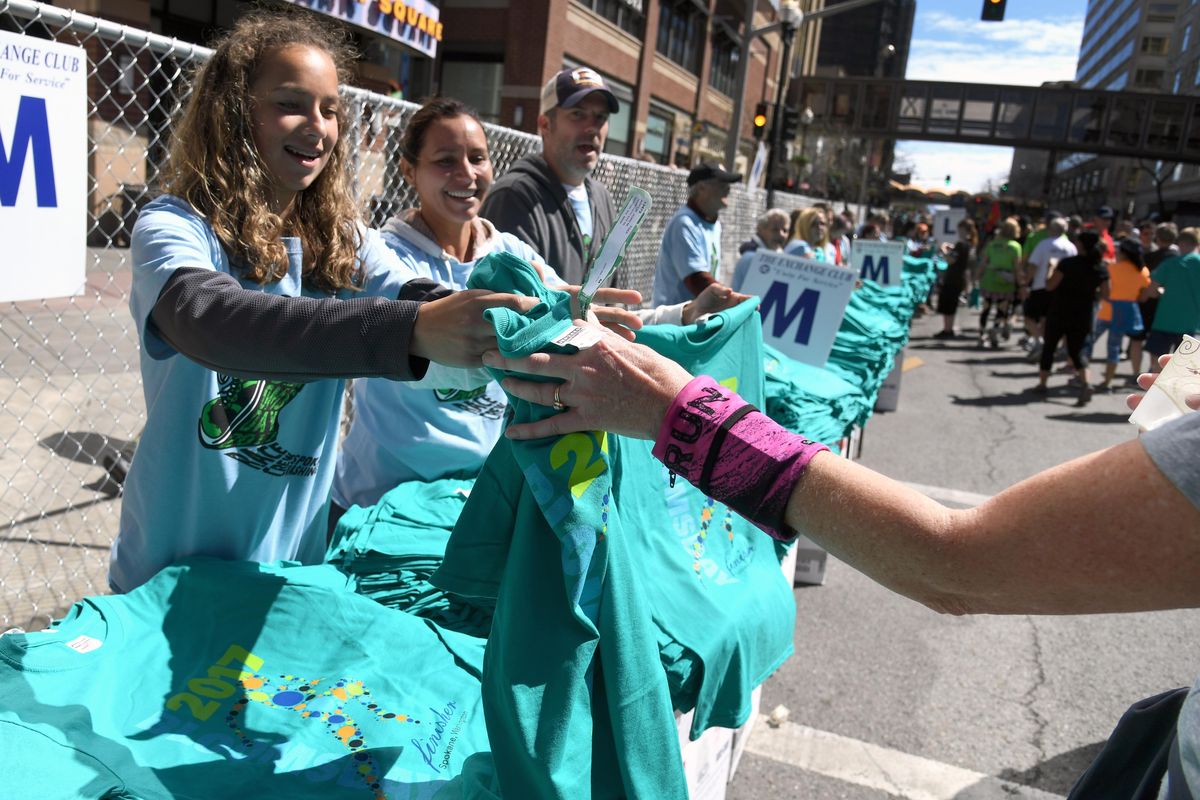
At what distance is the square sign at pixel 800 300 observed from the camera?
492cm

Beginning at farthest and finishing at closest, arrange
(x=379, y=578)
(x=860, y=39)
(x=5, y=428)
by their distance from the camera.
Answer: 1. (x=860, y=39)
2. (x=5, y=428)
3. (x=379, y=578)

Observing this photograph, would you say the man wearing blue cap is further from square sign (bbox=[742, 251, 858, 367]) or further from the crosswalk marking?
the crosswalk marking

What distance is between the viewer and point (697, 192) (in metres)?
5.51

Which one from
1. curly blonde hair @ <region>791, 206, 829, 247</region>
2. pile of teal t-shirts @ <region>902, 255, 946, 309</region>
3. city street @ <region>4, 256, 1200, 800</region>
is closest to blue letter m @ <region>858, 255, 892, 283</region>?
curly blonde hair @ <region>791, 206, 829, 247</region>

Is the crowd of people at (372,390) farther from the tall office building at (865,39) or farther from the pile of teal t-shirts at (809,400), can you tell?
the tall office building at (865,39)

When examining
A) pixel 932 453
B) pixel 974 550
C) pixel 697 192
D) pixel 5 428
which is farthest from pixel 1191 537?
pixel 932 453

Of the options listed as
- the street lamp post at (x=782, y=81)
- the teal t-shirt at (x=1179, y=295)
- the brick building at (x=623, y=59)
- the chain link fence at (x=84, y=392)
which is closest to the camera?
the chain link fence at (x=84, y=392)

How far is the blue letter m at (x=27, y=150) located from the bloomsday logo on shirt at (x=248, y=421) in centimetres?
121

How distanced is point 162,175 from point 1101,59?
90331 mm

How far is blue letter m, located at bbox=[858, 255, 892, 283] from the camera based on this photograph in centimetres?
987

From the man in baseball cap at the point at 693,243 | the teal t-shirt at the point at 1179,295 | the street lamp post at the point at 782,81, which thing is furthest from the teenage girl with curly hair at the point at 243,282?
the street lamp post at the point at 782,81

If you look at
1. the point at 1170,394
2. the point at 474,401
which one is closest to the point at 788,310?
the point at 474,401

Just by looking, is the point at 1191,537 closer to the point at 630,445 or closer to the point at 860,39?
the point at 630,445

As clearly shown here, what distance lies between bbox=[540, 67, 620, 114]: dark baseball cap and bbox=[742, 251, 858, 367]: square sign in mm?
1732
